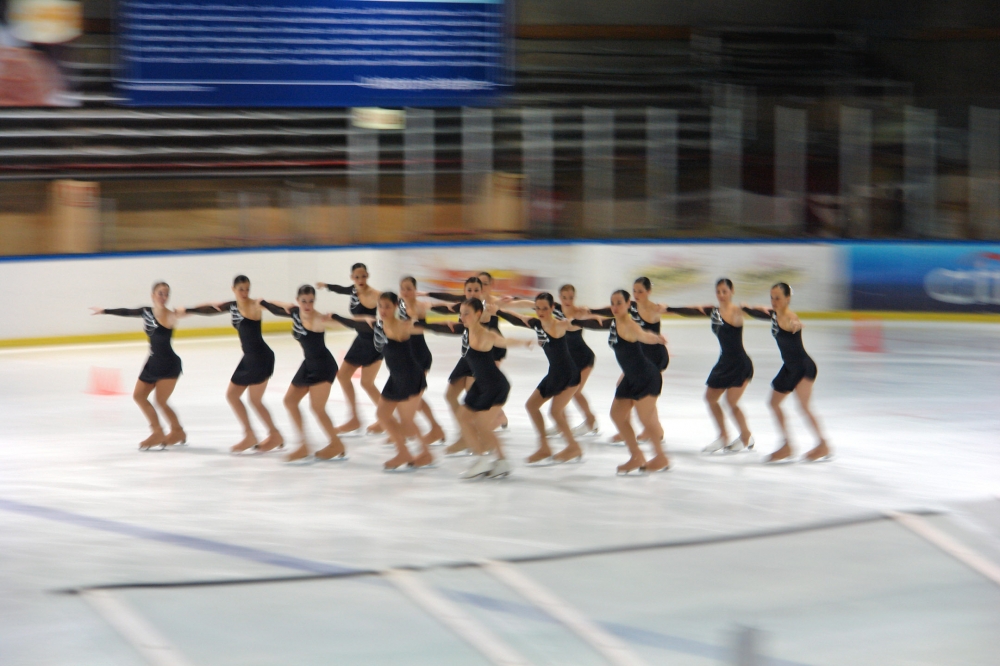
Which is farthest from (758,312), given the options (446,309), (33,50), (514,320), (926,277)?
(33,50)

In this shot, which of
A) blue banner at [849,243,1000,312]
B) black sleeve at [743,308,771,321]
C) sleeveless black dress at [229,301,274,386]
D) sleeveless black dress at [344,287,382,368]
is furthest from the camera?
blue banner at [849,243,1000,312]

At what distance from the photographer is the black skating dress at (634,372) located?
826 cm

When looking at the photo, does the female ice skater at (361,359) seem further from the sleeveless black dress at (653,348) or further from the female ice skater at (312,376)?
the sleeveless black dress at (653,348)

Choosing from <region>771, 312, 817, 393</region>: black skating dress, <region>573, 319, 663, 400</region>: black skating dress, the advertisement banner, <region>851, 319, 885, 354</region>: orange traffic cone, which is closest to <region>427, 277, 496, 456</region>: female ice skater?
<region>573, 319, 663, 400</region>: black skating dress

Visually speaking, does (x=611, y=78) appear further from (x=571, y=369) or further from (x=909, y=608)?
(x=909, y=608)

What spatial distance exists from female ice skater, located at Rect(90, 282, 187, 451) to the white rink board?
5808 mm

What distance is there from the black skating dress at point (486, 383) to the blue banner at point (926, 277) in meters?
9.79

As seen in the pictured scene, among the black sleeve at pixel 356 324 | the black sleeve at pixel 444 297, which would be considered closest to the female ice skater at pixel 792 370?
the black sleeve at pixel 444 297

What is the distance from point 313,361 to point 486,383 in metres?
1.45

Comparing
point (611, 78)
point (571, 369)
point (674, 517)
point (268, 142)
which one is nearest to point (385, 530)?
point (674, 517)

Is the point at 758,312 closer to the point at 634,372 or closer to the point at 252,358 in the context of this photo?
the point at 634,372

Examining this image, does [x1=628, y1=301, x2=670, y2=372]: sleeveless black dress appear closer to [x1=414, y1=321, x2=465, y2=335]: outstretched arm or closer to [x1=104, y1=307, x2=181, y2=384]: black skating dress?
[x1=414, y1=321, x2=465, y2=335]: outstretched arm

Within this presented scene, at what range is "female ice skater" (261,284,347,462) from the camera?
28.6ft

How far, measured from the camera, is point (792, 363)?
28.5 ft
